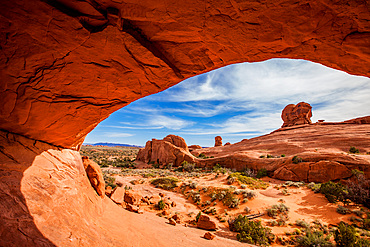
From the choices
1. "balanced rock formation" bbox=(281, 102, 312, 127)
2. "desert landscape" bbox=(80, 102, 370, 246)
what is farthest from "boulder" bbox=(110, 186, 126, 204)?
"balanced rock formation" bbox=(281, 102, 312, 127)

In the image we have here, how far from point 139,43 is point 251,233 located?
8238 millimetres

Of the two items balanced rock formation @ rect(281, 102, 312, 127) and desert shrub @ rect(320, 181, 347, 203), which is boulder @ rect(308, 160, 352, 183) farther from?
balanced rock formation @ rect(281, 102, 312, 127)

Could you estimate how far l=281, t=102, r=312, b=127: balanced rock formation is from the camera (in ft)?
172

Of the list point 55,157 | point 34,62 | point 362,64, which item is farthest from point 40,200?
point 362,64

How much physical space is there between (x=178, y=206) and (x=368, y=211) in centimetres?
1087

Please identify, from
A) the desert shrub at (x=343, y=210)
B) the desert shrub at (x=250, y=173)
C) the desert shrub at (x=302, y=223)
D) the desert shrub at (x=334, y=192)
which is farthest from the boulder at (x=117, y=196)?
the desert shrub at (x=250, y=173)

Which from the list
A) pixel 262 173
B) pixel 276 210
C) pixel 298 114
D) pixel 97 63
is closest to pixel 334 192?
pixel 276 210

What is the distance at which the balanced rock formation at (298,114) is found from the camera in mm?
Answer: 52550

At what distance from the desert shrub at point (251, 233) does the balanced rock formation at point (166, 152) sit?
21131 mm

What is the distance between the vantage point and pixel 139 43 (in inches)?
106

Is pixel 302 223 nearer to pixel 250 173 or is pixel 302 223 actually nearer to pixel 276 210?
pixel 276 210

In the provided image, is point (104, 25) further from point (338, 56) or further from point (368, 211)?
point (368, 211)

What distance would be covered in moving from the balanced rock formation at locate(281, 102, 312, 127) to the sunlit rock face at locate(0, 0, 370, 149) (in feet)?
201

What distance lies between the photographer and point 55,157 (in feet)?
14.4
